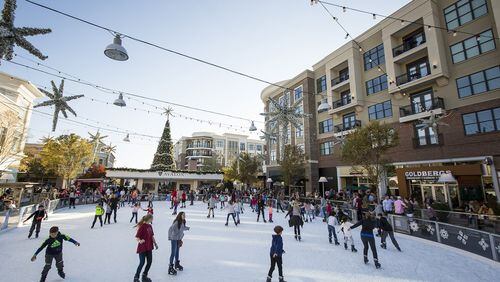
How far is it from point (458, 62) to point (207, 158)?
57.1 metres

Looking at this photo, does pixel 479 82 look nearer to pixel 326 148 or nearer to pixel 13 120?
pixel 326 148

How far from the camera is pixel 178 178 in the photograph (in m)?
35.4

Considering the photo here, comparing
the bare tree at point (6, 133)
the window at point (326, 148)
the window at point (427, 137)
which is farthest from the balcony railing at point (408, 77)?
the bare tree at point (6, 133)

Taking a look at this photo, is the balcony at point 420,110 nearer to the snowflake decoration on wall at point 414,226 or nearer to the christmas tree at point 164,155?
the snowflake decoration on wall at point 414,226

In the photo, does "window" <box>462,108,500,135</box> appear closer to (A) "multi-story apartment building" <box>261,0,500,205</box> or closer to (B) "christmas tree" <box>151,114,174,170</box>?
(A) "multi-story apartment building" <box>261,0,500,205</box>

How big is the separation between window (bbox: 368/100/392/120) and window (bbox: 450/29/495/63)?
20.1 ft

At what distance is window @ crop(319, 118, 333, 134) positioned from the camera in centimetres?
2962

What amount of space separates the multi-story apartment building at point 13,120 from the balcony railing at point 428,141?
3090 cm

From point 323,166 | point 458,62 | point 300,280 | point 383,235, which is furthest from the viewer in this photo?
point 323,166

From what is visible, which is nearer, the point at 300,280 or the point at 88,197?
the point at 300,280

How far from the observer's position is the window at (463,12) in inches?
685

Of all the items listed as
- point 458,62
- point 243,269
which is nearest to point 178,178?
point 243,269

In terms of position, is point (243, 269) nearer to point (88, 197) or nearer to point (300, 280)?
point (300, 280)

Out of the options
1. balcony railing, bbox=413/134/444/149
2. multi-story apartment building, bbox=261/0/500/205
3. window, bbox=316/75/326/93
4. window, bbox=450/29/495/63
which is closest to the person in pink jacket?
multi-story apartment building, bbox=261/0/500/205
